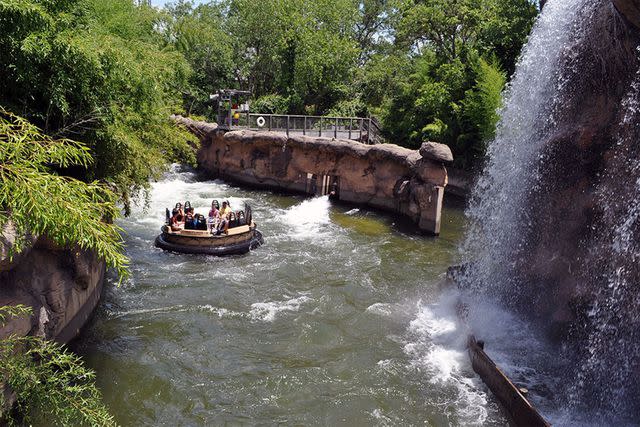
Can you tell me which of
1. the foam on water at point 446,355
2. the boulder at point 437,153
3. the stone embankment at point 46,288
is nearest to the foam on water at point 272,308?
the foam on water at point 446,355

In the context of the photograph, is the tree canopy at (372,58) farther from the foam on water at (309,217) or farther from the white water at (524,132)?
the white water at (524,132)

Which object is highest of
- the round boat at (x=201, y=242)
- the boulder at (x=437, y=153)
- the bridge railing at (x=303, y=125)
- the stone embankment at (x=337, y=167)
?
the bridge railing at (x=303, y=125)

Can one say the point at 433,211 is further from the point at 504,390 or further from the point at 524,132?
the point at 504,390

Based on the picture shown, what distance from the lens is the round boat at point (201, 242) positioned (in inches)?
523

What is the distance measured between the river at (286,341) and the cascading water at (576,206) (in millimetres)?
1504

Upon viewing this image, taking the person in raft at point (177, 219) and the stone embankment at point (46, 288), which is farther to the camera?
the person in raft at point (177, 219)

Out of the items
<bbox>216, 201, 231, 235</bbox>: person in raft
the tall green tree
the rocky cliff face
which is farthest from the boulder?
the rocky cliff face

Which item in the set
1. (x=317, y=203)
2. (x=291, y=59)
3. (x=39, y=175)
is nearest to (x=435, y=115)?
(x=317, y=203)

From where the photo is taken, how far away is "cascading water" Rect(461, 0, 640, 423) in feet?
24.1

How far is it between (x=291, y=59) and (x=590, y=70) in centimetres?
2564

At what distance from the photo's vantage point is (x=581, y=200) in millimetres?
9117

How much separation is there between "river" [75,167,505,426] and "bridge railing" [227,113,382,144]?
9.83m

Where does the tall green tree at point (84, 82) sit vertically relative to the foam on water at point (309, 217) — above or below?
above

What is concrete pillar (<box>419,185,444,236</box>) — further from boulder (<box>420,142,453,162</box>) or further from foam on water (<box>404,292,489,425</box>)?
foam on water (<box>404,292,489,425</box>)
